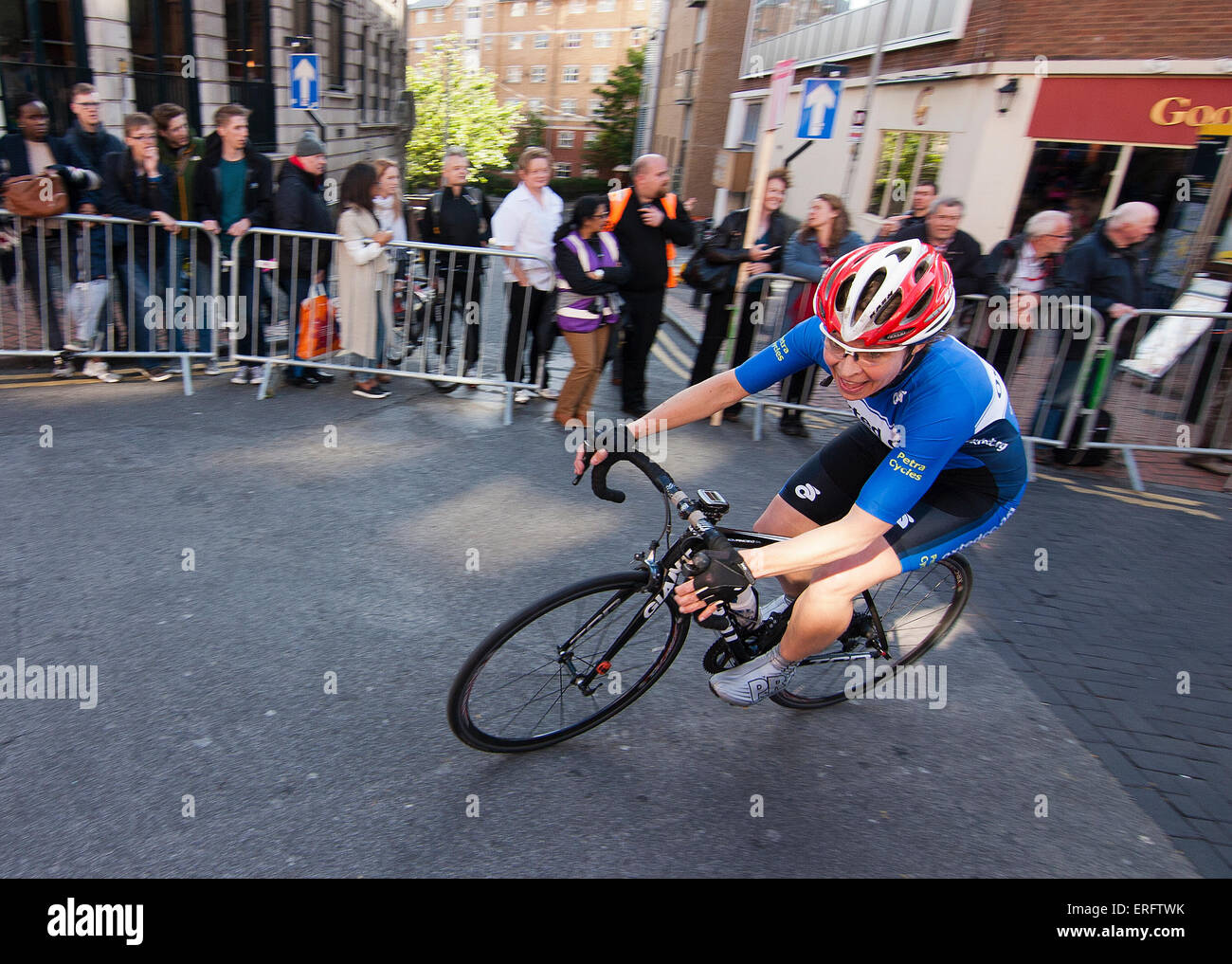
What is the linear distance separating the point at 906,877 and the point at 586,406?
4.74 meters

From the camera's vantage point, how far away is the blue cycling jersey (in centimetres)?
261

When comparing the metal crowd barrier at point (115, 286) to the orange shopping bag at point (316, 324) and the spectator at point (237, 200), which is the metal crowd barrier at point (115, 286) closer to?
the spectator at point (237, 200)

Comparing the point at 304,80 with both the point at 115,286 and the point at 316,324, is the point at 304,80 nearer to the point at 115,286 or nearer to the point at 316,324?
the point at 115,286

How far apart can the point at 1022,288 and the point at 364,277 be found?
561 centimetres

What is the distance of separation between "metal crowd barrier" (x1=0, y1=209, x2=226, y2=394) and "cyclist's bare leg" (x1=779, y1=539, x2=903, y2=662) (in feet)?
18.9

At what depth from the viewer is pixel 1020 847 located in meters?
3.01

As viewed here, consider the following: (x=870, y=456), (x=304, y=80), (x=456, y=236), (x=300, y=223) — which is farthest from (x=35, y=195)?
(x=304, y=80)

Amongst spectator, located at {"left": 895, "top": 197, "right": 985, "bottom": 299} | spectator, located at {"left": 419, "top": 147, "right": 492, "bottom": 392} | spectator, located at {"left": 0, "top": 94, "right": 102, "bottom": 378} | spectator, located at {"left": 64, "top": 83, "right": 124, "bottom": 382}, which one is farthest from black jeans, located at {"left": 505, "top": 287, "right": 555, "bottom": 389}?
spectator, located at {"left": 0, "top": 94, "right": 102, "bottom": 378}

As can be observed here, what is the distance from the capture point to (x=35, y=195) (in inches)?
251

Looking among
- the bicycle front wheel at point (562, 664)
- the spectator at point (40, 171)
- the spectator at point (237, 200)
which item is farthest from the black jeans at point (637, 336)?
the spectator at point (40, 171)

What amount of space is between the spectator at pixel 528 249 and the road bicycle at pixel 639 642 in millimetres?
4174

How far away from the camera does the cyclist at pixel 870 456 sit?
2.54m
